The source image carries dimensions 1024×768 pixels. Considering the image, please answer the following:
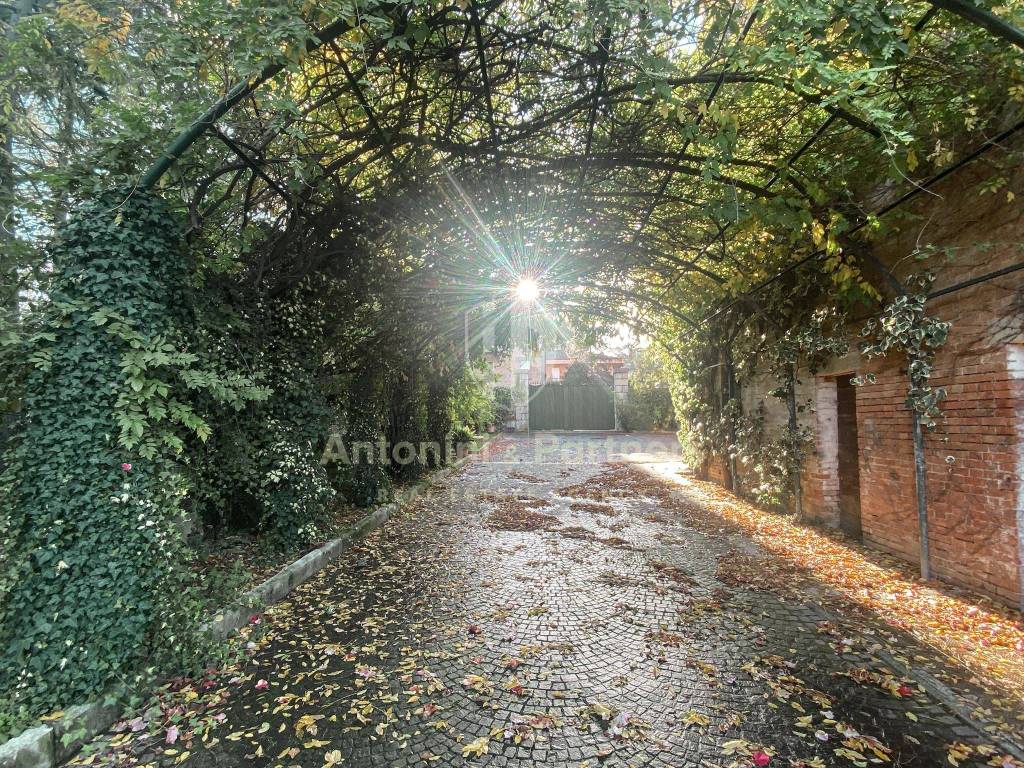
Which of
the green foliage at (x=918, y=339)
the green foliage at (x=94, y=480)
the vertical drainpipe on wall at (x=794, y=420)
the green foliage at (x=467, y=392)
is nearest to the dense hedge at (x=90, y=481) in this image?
the green foliage at (x=94, y=480)

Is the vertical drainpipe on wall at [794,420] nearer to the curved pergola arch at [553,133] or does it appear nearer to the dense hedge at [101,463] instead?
the curved pergola arch at [553,133]

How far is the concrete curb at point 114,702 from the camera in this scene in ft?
6.19

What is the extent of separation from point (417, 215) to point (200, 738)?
13.8 ft

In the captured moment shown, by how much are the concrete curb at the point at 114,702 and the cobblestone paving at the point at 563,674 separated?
0.17m

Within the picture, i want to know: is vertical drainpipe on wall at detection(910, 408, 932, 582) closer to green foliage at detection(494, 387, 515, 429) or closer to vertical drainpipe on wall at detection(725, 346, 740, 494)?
vertical drainpipe on wall at detection(725, 346, 740, 494)

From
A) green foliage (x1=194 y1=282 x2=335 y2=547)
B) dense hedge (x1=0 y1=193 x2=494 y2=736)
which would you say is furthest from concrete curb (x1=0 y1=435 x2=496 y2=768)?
green foliage (x1=194 y1=282 x2=335 y2=547)

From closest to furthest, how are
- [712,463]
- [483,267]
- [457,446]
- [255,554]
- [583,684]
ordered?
[583,684], [255,554], [483,267], [712,463], [457,446]

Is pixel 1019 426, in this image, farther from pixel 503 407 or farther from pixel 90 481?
pixel 503 407

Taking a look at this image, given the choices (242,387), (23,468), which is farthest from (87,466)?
(242,387)

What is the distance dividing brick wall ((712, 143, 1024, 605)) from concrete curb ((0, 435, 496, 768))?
209 inches

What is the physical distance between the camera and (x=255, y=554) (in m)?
4.41

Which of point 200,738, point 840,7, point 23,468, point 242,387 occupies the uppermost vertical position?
point 840,7

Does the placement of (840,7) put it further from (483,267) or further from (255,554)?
(255,554)

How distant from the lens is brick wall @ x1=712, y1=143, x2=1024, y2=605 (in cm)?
305
